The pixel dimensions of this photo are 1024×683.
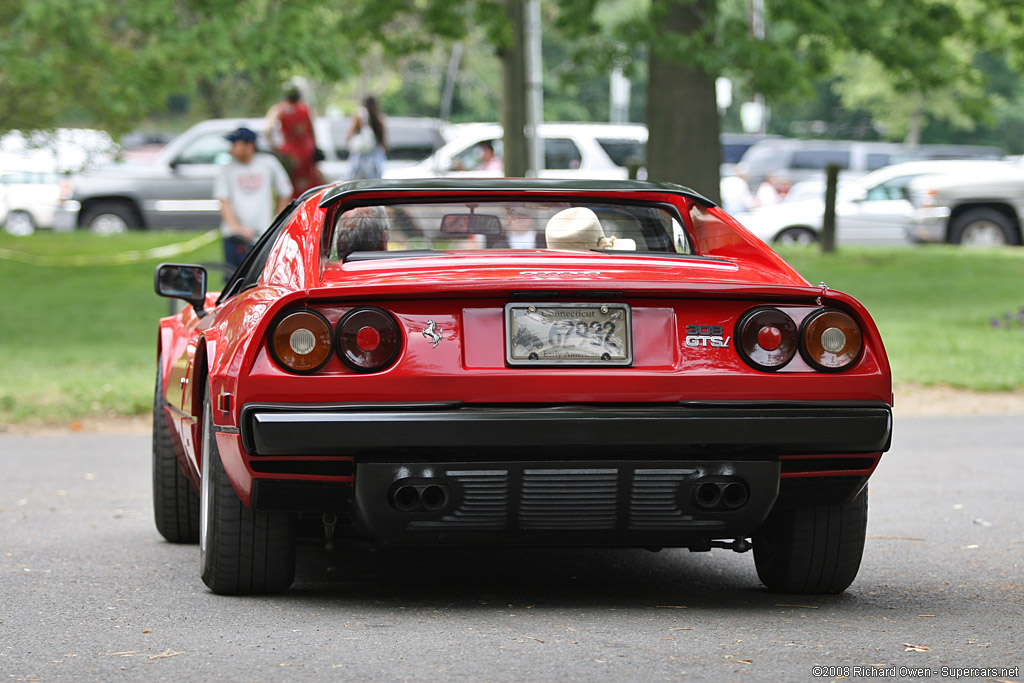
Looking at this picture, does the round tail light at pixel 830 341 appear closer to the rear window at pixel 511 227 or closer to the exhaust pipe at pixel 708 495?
the exhaust pipe at pixel 708 495

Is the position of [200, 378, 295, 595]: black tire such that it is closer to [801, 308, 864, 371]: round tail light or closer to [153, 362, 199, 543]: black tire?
[153, 362, 199, 543]: black tire

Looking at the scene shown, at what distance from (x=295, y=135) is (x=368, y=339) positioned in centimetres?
1193

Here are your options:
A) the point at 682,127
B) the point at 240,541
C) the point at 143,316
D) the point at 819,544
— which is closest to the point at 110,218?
the point at 143,316

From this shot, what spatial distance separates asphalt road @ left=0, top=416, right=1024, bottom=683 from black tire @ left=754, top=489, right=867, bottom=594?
7 cm

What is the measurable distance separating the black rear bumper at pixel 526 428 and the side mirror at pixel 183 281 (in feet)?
5.72

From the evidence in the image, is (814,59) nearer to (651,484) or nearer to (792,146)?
(651,484)

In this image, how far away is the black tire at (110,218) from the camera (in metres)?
29.4

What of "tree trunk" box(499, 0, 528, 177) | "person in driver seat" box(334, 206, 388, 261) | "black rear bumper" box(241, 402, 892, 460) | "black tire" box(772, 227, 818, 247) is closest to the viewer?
"black rear bumper" box(241, 402, 892, 460)

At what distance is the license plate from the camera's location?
4.57 metres

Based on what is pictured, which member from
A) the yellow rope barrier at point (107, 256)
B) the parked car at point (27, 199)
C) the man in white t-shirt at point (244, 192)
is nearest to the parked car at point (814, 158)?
the parked car at point (27, 199)

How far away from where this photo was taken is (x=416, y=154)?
3225cm

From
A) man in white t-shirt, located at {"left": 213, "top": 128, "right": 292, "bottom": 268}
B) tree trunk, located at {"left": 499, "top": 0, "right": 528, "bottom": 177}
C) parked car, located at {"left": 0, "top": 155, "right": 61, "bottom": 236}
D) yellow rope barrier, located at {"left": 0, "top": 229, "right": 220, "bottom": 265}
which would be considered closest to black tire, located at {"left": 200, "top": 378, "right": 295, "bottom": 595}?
man in white t-shirt, located at {"left": 213, "top": 128, "right": 292, "bottom": 268}

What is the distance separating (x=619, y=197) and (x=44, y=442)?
575 cm

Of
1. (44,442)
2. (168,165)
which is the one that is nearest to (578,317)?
(44,442)
